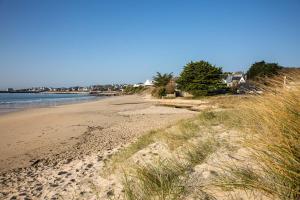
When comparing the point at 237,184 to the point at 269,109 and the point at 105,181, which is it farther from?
the point at 105,181

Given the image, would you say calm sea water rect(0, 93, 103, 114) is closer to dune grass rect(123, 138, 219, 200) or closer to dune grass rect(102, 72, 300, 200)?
dune grass rect(123, 138, 219, 200)

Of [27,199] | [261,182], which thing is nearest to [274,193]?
[261,182]

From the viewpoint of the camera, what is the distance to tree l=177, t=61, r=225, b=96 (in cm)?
3139

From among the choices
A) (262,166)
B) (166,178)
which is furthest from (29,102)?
(262,166)

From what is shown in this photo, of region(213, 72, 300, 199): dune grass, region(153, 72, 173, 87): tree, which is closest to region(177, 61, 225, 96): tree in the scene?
region(153, 72, 173, 87): tree

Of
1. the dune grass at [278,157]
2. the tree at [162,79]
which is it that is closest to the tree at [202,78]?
the tree at [162,79]

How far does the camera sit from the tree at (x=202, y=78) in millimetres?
31391

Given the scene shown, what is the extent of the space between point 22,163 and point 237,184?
19.8 ft

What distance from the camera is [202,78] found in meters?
31.5

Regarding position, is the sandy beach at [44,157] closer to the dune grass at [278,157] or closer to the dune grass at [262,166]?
the dune grass at [262,166]

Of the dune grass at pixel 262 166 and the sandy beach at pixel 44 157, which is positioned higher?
the dune grass at pixel 262 166

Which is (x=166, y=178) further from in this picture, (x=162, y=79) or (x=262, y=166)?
(x=162, y=79)

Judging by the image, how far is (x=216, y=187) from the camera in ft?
8.00

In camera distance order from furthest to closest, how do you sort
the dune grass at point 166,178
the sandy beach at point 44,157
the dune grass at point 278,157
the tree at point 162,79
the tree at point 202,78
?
the tree at point 162,79 → the tree at point 202,78 → the sandy beach at point 44,157 → the dune grass at point 166,178 → the dune grass at point 278,157
